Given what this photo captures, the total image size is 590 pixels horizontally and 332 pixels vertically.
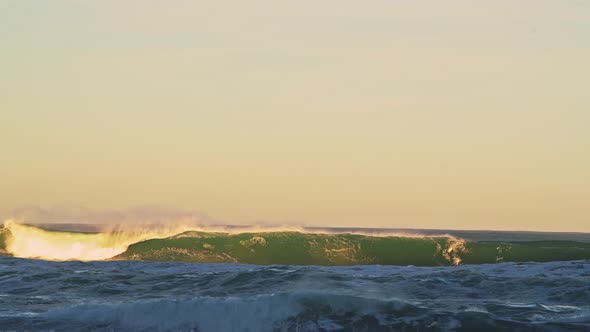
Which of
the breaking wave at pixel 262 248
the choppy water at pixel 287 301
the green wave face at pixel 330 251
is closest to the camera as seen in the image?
the choppy water at pixel 287 301

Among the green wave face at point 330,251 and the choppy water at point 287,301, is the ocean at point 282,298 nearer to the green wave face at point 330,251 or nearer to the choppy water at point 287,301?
the choppy water at point 287,301

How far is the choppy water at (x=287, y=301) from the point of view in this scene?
43.4ft

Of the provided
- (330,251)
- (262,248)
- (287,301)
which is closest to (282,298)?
(287,301)

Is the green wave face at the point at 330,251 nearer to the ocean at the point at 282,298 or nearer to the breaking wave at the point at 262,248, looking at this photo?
the breaking wave at the point at 262,248

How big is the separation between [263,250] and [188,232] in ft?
12.1

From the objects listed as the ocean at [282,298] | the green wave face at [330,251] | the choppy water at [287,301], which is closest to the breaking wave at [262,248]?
the green wave face at [330,251]

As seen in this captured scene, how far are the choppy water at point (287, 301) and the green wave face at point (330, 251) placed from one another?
8.19 meters

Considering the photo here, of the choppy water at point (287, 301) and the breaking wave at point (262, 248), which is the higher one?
the breaking wave at point (262, 248)

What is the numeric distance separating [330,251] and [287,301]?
608 inches

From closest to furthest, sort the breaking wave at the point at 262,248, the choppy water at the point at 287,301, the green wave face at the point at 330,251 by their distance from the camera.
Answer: the choppy water at the point at 287,301
the green wave face at the point at 330,251
the breaking wave at the point at 262,248

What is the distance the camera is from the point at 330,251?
29.2 meters

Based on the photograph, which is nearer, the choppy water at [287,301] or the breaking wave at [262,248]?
the choppy water at [287,301]

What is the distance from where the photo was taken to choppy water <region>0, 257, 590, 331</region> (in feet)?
43.4

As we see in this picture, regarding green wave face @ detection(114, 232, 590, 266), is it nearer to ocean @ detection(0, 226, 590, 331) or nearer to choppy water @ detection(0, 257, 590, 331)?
ocean @ detection(0, 226, 590, 331)
